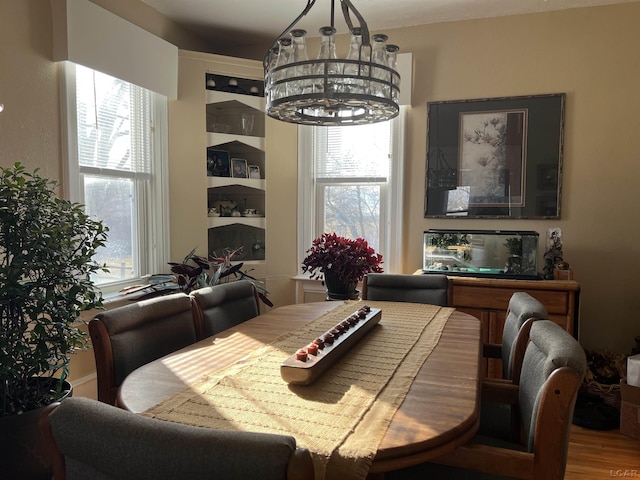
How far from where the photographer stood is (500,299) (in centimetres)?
288

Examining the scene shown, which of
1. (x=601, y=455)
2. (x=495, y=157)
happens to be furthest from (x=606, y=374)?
(x=495, y=157)

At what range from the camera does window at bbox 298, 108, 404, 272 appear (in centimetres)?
355

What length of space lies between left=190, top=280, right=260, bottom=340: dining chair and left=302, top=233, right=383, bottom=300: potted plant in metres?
0.75

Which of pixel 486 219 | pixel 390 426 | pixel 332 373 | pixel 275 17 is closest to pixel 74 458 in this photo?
pixel 390 426

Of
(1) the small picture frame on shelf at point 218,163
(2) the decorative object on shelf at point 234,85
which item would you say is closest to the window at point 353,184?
(2) the decorative object on shelf at point 234,85

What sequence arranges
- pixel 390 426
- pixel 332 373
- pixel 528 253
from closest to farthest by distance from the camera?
pixel 390 426 → pixel 332 373 → pixel 528 253

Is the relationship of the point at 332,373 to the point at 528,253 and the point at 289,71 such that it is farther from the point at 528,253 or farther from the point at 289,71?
the point at 528,253

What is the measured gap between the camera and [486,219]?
332 cm

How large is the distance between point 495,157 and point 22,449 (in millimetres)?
3076

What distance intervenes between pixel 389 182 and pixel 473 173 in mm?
597

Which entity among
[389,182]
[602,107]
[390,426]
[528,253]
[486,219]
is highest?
[602,107]

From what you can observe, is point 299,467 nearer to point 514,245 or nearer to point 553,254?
point 514,245

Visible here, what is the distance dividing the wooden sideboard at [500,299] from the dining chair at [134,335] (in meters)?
1.56

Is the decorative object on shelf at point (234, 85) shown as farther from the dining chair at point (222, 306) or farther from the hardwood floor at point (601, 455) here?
the hardwood floor at point (601, 455)
